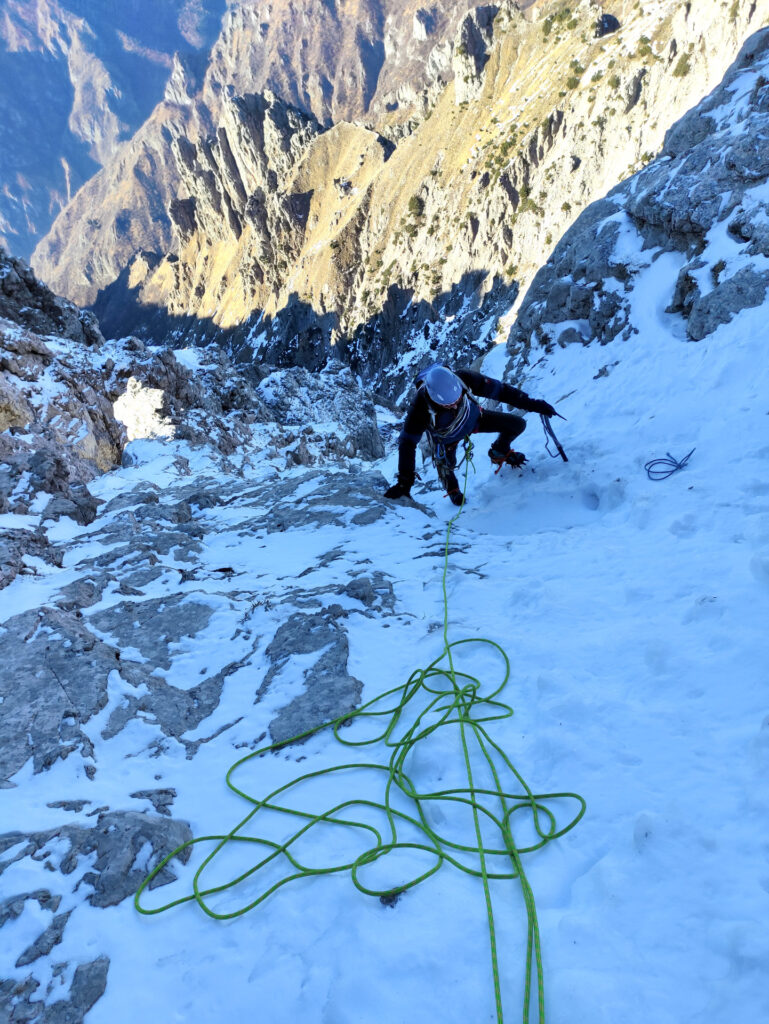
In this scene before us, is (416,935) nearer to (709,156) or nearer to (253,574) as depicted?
(253,574)

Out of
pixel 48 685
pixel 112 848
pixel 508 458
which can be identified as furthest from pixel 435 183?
pixel 112 848

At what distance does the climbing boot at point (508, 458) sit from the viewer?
8438 mm

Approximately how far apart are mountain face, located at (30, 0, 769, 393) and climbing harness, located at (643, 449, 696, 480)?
1655 inches

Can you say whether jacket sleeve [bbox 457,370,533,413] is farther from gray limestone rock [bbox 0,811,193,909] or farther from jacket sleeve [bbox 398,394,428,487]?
gray limestone rock [bbox 0,811,193,909]

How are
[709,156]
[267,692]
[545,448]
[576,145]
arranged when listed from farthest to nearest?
[576,145], [709,156], [545,448], [267,692]

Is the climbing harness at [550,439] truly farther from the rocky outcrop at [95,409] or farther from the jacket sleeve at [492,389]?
the rocky outcrop at [95,409]

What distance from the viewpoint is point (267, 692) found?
494 cm

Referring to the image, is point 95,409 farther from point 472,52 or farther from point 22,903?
point 472,52

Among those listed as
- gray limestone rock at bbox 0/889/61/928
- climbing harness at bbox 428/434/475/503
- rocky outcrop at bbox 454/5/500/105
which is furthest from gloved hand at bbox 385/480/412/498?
rocky outcrop at bbox 454/5/500/105

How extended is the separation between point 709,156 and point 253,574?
11649 millimetres

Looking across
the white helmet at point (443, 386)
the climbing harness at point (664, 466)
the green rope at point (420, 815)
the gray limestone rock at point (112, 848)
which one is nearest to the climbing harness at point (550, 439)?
the climbing harness at point (664, 466)

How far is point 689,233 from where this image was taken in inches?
380

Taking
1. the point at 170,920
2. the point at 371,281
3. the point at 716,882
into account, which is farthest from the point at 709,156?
the point at 371,281

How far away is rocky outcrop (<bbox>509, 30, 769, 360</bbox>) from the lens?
8.48 metres
